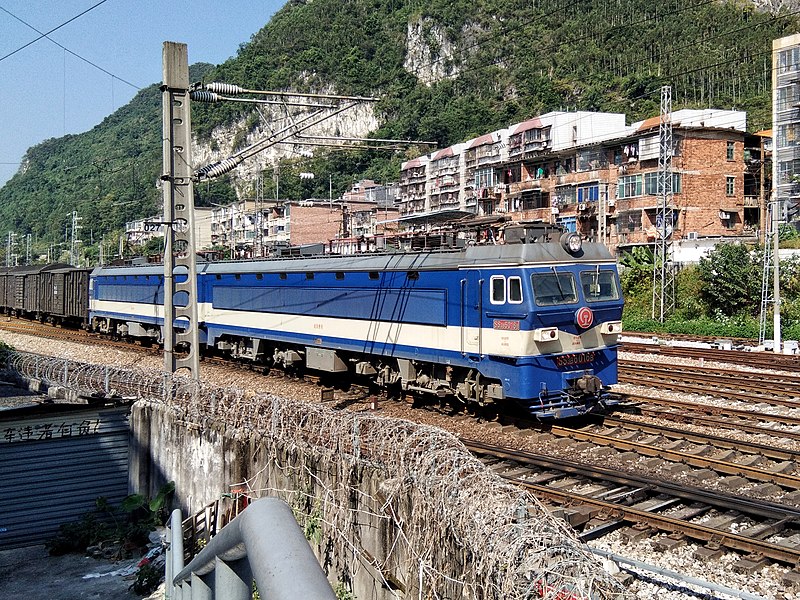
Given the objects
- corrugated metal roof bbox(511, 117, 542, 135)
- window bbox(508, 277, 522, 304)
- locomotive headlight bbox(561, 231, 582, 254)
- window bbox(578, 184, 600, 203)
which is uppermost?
corrugated metal roof bbox(511, 117, 542, 135)

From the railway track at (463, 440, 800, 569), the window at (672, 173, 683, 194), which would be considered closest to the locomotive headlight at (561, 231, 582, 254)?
the railway track at (463, 440, 800, 569)

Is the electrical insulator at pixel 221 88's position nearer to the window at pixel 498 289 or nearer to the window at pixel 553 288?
the window at pixel 498 289

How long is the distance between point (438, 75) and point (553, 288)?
144m

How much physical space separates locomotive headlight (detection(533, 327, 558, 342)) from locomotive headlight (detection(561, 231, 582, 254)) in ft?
5.58

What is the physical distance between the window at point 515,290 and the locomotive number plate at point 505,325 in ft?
1.22

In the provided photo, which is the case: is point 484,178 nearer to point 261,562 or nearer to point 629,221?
point 629,221

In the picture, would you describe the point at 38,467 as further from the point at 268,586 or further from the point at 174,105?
the point at 268,586

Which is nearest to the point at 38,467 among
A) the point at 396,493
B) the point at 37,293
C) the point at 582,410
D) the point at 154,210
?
the point at 396,493

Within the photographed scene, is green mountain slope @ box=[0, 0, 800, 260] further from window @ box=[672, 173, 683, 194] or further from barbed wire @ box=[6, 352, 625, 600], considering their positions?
barbed wire @ box=[6, 352, 625, 600]

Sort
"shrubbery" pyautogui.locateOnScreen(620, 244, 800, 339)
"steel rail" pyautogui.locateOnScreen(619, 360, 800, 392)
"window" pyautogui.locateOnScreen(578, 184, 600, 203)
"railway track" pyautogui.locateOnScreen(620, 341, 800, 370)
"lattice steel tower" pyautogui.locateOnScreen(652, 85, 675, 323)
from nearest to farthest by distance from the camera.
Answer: "steel rail" pyautogui.locateOnScreen(619, 360, 800, 392), "railway track" pyautogui.locateOnScreen(620, 341, 800, 370), "shrubbery" pyautogui.locateOnScreen(620, 244, 800, 339), "lattice steel tower" pyautogui.locateOnScreen(652, 85, 675, 323), "window" pyautogui.locateOnScreen(578, 184, 600, 203)

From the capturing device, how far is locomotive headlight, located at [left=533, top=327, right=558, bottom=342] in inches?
519

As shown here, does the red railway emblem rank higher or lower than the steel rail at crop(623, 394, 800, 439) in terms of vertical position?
higher

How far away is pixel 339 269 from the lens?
58.5 ft

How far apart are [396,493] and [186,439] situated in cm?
521
